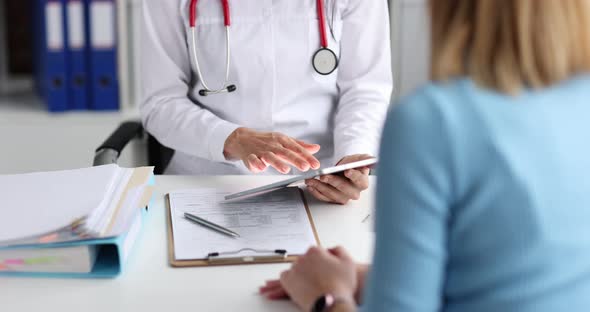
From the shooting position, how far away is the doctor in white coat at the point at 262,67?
5.35 ft

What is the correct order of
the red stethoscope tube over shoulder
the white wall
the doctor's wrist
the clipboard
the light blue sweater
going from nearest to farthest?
1. the light blue sweater
2. the clipboard
3. the doctor's wrist
4. the red stethoscope tube over shoulder
5. the white wall

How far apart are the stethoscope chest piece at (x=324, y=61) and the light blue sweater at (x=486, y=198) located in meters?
0.98

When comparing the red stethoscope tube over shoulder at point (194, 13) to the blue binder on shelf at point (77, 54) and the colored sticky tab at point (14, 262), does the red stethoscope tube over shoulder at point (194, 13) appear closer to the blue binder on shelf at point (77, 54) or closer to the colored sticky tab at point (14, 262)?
the colored sticky tab at point (14, 262)

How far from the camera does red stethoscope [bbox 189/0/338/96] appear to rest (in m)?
1.62

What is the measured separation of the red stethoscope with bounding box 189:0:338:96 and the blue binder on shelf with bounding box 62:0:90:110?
84 cm

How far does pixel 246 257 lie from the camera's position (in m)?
1.09

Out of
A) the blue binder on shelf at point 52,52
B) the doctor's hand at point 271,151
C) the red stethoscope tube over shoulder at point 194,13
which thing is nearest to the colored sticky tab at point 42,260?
the doctor's hand at point 271,151

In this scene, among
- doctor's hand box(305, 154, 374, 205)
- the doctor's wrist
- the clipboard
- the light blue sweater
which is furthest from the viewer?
the doctor's wrist

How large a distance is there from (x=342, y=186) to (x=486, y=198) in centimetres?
64

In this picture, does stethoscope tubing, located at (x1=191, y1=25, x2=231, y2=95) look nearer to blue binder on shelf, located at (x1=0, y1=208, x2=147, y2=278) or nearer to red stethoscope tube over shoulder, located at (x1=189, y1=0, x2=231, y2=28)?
red stethoscope tube over shoulder, located at (x1=189, y1=0, x2=231, y2=28)

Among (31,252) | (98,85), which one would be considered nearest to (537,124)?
(31,252)

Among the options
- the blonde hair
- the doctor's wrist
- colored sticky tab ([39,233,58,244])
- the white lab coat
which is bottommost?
colored sticky tab ([39,233,58,244])

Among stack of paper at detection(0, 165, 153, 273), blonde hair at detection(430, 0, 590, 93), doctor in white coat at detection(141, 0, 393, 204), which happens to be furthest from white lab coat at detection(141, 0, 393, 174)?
blonde hair at detection(430, 0, 590, 93)

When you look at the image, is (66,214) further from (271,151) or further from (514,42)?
(514,42)
